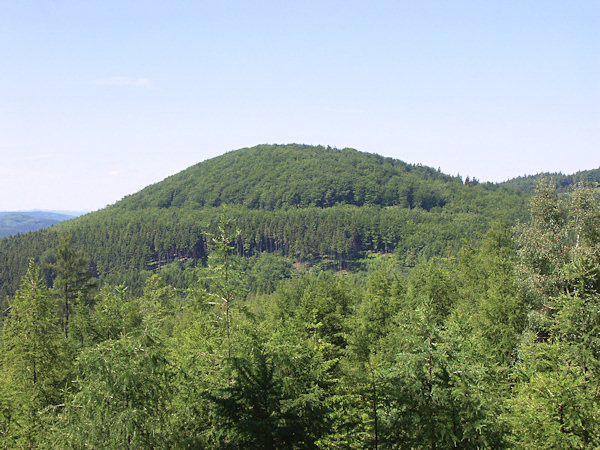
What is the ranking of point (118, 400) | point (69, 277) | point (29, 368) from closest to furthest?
point (118, 400), point (29, 368), point (69, 277)

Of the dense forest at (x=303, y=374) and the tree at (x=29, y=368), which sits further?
the tree at (x=29, y=368)

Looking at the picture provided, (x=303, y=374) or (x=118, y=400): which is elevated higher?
(x=118, y=400)

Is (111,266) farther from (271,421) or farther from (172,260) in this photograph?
(271,421)

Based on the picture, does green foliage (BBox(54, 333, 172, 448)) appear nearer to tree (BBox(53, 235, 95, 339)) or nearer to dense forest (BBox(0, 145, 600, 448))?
dense forest (BBox(0, 145, 600, 448))

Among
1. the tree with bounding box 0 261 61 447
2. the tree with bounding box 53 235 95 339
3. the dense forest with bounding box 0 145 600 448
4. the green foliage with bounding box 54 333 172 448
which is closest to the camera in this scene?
the green foliage with bounding box 54 333 172 448

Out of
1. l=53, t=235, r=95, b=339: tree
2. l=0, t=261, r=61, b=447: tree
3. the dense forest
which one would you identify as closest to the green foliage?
the dense forest

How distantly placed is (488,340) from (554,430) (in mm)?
14255

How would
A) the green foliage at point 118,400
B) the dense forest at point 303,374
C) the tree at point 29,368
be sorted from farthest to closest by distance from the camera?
the tree at point 29,368 → the dense forest at point 303,374 → the green foliage at point 118,400

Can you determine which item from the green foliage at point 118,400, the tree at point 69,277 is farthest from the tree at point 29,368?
the tree at point 69,277

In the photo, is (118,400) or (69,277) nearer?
(118,400)

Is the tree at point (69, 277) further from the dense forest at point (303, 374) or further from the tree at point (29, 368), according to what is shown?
the tree at point (29, 368)

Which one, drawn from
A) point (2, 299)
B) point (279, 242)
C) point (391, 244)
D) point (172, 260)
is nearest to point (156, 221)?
point (172, 260)

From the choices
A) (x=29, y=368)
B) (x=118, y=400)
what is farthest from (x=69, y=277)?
(x=118, y=400)

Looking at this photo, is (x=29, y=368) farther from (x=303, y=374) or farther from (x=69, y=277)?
(x=69, y=277)
